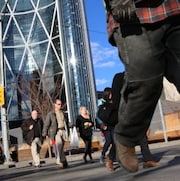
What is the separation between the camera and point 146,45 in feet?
7.41

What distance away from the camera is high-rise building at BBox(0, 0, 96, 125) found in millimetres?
82062

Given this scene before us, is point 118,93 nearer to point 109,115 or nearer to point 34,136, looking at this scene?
point 109,115

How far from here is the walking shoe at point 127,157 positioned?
2.66 metres

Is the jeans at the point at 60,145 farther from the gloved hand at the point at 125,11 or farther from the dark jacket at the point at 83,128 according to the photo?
the gloved hand at the point at 125,11

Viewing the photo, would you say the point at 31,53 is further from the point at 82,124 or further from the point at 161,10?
the point at 161,10

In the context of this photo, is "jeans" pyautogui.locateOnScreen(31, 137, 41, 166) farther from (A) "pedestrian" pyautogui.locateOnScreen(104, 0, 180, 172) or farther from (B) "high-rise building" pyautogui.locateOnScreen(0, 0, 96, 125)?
(B) "high-rise building" pyautogui.locateOnScreen(0, 0, 96, 125)

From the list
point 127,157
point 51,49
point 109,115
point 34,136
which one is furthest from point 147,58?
point 51,49

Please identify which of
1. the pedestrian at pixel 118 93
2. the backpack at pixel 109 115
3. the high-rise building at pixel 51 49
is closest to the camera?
the pedestrian at pixel 118 93

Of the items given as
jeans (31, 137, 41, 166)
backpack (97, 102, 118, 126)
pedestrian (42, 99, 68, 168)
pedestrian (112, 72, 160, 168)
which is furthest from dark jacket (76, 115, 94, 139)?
pedestrian (112, 72, 160, 168)

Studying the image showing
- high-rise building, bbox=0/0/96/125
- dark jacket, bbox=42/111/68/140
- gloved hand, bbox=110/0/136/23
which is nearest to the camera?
gloved hand, bbox=110/0/136/23

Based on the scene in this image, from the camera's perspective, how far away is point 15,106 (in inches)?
3206

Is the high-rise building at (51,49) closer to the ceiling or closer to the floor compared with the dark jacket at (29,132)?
closer to the ceiling

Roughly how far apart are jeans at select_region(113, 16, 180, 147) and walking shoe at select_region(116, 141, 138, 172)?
333 mm

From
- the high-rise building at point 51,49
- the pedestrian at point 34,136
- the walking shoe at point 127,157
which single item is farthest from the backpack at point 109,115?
the high-rise building at point 51,49
